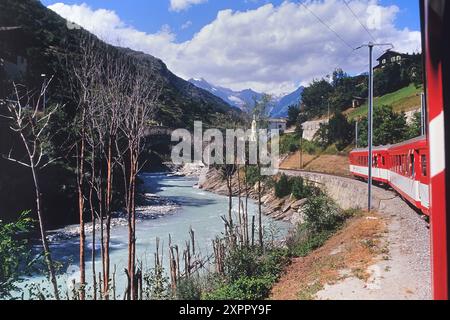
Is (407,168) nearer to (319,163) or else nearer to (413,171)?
(413,171)

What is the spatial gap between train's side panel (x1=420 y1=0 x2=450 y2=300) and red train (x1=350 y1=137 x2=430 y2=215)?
2062mm

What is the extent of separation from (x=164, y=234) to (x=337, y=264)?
1255 cm

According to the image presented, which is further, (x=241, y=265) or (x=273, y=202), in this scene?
(x=273, y=202)

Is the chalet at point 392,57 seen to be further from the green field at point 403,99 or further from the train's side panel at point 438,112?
the train's side panel at point 438,112

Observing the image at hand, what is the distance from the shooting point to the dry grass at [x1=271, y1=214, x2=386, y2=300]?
21.0 ft

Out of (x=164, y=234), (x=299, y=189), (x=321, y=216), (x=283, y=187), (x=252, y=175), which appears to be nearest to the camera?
(x=321, y=216)

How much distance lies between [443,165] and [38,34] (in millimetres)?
29378

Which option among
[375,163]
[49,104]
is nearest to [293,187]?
[375,163]

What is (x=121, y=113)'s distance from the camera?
8.14 m

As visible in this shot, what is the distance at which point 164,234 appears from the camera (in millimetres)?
18734

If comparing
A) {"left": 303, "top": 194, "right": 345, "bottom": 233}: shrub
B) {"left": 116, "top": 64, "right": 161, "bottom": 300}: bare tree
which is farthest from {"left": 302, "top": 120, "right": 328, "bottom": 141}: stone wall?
{"left": 116, "top": 64, "right": 161, "bottom": 300}: bare tree

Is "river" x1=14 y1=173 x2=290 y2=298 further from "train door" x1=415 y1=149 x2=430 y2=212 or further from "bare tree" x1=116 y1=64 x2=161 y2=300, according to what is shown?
"train door" x1=415 y1=149 x2=430 y2=212
